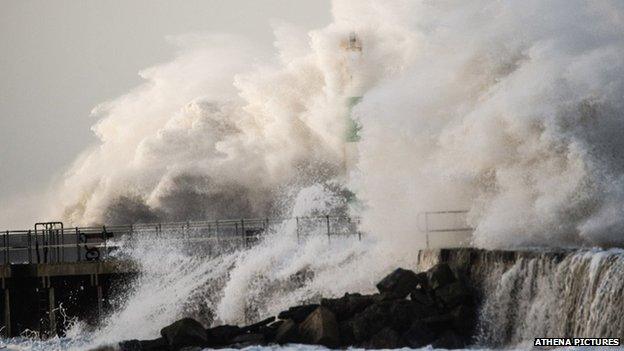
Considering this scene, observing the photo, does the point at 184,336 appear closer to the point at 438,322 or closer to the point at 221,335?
the point at 221,335

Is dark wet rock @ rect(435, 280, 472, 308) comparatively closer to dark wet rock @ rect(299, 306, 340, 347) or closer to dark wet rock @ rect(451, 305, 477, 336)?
dark wet rock @ rect(451, 305, 477, 336)

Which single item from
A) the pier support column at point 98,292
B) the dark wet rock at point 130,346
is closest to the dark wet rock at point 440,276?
the dark wet rock at point 130,346

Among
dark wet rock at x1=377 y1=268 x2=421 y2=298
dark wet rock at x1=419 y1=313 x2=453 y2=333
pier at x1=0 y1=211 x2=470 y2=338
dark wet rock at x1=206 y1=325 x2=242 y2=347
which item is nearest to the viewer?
dark wet rock at x1=419 y1=313 x2=453 y2=333

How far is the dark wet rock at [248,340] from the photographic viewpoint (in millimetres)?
23438

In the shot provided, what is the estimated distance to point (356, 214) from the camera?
31.8 m

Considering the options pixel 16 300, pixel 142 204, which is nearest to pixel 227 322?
pixel 16 300

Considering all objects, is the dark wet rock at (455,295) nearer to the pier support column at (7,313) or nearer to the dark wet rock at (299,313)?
the dark wet rock at (299,313)

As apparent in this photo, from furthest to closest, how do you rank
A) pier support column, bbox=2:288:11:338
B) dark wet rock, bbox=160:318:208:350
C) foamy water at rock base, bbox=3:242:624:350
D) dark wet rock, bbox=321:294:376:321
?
pier support column, bbox=2:288:11:338 < dark wet rock, bbox=160:318:208:350 < dark wet rock, bbox=321:294:376:321 < foamy water at rock base, bbox=3:242:624:350

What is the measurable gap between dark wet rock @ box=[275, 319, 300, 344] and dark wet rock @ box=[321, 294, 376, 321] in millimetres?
534

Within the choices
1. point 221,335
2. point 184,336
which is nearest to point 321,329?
point 221,335

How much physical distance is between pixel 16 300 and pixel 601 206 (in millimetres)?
14723

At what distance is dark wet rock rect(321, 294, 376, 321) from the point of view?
75.8ft

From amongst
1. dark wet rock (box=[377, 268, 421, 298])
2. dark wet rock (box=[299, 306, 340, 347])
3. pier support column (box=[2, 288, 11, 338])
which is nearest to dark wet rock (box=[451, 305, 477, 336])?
dark wet rock (box=[377, 268, 421, 298])

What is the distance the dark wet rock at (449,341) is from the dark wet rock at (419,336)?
97 mm
